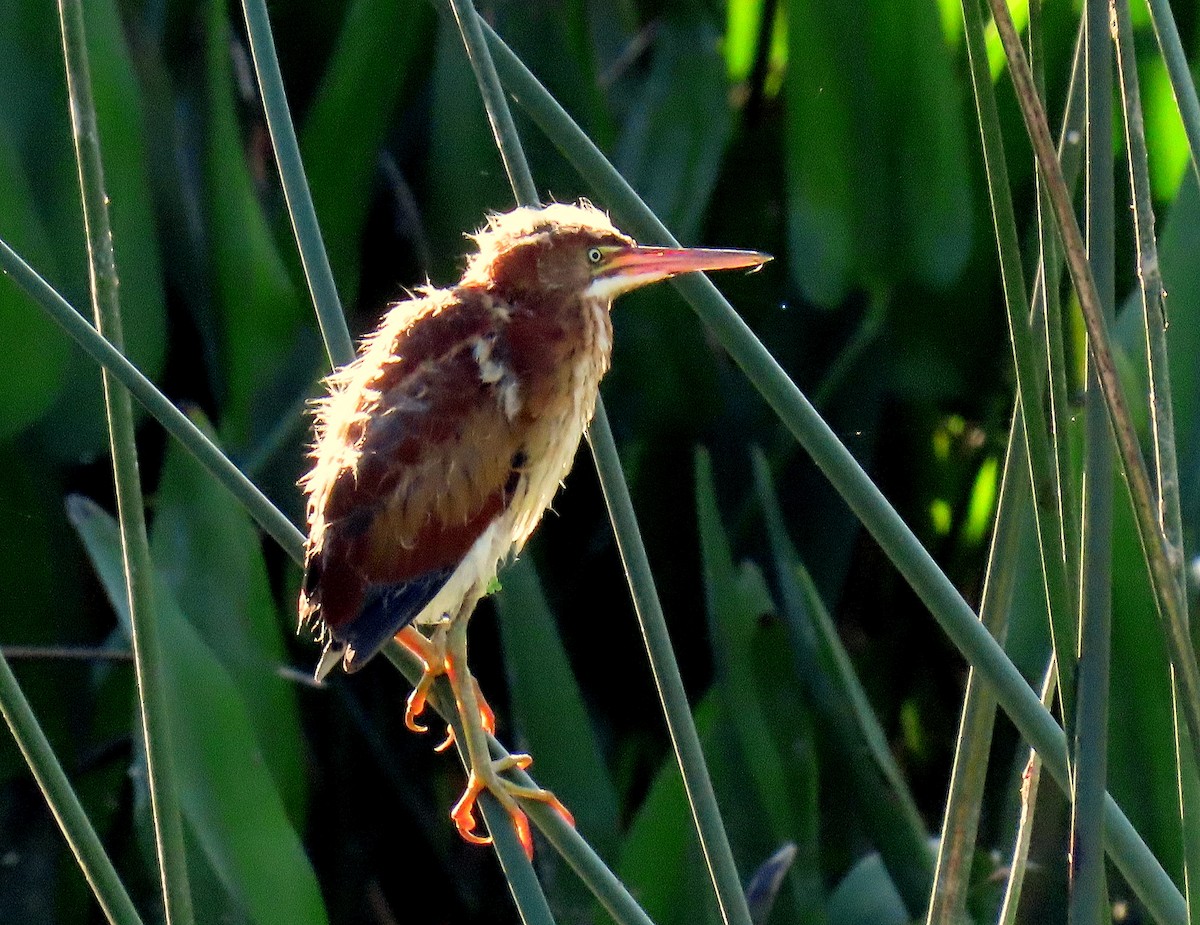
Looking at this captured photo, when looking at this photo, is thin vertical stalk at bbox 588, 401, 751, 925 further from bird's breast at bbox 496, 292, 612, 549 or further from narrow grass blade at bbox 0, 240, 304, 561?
bird's breast at bbox 496, 292, 612, 549

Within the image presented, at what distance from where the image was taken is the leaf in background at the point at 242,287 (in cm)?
219

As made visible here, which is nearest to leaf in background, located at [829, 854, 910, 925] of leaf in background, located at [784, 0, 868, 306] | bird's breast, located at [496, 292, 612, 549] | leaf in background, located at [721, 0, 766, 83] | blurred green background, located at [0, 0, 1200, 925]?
blurred green background, located at [0, 0, 1200, 925]

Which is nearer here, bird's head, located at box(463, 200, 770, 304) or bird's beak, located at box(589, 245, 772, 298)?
bird's beak, located at box(589, 245, 772, 298)

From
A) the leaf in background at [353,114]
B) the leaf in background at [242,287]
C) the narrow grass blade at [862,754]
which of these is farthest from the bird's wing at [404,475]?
the leaf in background at [353,114]

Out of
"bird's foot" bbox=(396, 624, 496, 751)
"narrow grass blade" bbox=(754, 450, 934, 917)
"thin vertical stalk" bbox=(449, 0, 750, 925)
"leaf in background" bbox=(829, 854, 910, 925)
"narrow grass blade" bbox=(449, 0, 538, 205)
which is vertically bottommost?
"leaf in background" bbox=(829, 854, 910, 925)

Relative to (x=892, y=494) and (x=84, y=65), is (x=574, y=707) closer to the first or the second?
(x=892, y=494)

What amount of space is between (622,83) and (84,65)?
1792mm

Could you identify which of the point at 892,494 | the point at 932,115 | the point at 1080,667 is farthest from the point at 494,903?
the point at 1080,667

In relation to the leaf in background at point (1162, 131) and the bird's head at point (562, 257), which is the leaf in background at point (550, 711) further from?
Result: the leaf in background at point (1162, 131)

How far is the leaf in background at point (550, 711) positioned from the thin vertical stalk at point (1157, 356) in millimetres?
963

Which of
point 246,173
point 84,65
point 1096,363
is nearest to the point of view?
point 1096,363

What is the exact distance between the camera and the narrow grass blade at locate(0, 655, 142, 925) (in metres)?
1.06

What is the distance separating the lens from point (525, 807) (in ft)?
4.39

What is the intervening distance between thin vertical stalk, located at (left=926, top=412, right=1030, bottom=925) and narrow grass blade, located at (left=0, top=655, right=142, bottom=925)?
559 millimetres
